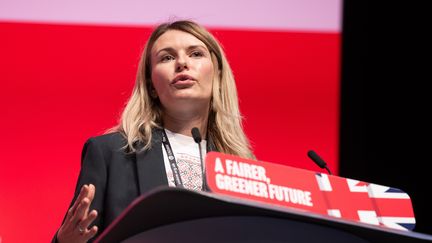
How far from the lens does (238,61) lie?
311 cm

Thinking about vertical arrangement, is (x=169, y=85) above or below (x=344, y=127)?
above

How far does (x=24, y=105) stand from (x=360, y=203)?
1.86 metres

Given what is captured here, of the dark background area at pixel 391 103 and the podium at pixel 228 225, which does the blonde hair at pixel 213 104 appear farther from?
the podium at pixel 228 225

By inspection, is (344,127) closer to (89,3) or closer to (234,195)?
(89,3)

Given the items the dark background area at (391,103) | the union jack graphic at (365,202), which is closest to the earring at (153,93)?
the dark background area at (391,103)

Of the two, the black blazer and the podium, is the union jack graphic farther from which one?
the black blazer

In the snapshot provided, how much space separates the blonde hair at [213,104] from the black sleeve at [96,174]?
174mm

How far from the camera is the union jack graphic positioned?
135 cm

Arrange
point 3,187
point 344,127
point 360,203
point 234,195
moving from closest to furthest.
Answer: point 234,195 → point 360,203 → point 3,187 → point 344,127

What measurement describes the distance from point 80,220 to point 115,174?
2.23 ft

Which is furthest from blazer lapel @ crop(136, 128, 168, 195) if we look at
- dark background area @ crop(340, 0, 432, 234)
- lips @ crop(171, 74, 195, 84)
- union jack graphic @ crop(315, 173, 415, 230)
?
dark background area @ crop(340, 0, 432, 234)

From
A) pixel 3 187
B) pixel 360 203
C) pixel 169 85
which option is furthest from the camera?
pixel 3 187

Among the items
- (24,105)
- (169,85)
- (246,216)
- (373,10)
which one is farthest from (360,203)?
(373,10)

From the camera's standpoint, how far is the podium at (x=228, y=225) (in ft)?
3.57
